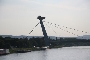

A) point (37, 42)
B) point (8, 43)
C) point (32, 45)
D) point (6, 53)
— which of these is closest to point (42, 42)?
point (37, 42)

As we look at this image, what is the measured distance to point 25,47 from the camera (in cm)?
5062

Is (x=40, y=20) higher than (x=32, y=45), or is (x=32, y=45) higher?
(x=40, y=20)

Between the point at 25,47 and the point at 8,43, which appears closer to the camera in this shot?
the point at 8,43

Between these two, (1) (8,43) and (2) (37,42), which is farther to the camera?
(2) (37,42)

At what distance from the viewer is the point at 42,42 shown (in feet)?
197

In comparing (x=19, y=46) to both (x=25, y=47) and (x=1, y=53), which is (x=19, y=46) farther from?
(x=1, y=53)

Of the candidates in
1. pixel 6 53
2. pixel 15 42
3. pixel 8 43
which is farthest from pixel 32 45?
pixel 6 53

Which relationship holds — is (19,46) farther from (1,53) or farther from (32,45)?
(1,53)

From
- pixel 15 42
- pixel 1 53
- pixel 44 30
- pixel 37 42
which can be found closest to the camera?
pixel 1 53

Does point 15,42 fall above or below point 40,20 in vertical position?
below

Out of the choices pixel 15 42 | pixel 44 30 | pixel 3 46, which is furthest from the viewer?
pixel 44 30

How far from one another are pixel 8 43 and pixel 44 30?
10282 millimetres

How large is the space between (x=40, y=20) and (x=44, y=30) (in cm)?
259

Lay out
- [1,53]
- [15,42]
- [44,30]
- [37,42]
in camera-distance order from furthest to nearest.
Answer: [37,42] → [44,30] → [15,42] → [1,53]
